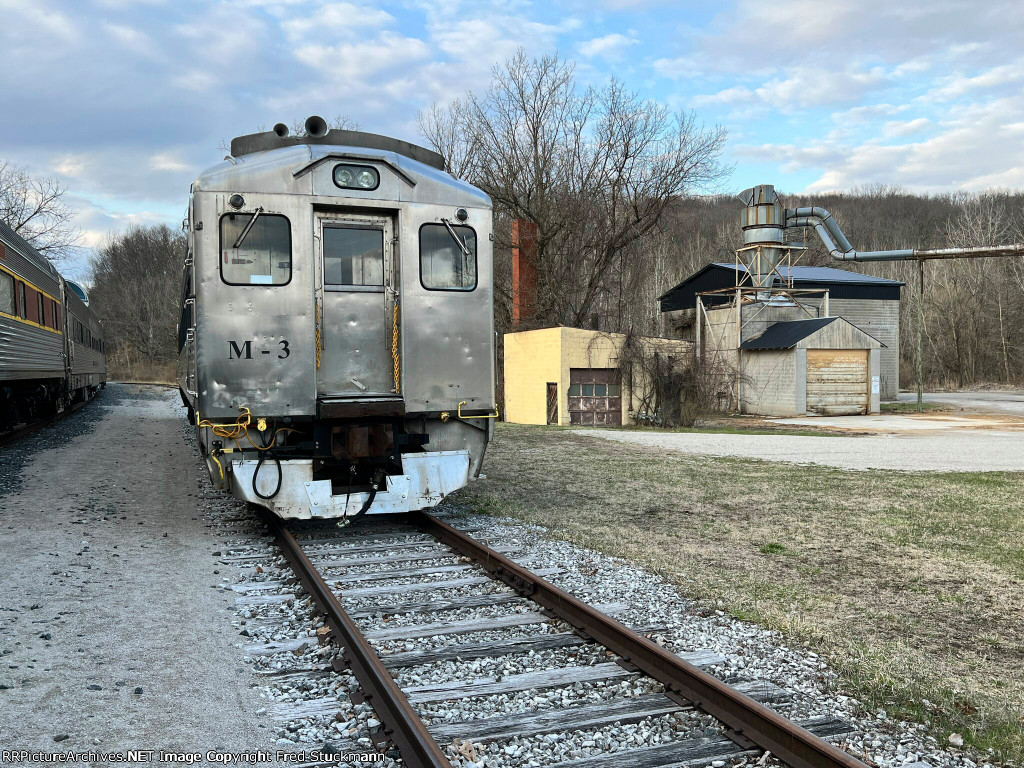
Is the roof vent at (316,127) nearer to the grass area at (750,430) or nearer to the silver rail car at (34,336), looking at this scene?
the silver rail car at (34,336)

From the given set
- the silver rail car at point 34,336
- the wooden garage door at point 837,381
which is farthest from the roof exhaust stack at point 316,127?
the wooden garage door at point 837,381

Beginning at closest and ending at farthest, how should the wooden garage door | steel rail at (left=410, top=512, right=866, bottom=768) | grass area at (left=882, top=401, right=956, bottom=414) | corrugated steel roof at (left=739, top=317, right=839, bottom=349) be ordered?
steel rail at (left=410, top=512, right=866, bottom=768) → corrugated steel roof at (left=739, top=317, right=839, bottom=349) → the wooden garage door → grass area at (left=882, top=401, right=956, bottom=414)

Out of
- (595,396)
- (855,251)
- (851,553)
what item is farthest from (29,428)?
(855,251)

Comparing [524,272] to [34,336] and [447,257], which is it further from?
[447,257]

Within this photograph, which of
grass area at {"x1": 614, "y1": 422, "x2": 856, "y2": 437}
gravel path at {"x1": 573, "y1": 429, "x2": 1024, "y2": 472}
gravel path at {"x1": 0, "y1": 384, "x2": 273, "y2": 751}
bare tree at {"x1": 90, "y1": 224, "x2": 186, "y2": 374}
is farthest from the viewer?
bare tree at {"x1": 90, "y1": 224, "x2": 186, "y2": 374}

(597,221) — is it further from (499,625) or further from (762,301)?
(499,625)

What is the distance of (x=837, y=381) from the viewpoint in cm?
2909

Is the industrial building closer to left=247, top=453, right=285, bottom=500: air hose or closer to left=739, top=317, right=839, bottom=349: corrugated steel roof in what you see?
left=739, top=317, right=839, bottom=349: corrugated steel roof

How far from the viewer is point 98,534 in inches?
294

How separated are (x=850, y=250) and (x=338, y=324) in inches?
1407

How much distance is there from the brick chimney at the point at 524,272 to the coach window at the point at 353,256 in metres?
30.5

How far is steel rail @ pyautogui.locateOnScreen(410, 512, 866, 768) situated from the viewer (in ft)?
9.91

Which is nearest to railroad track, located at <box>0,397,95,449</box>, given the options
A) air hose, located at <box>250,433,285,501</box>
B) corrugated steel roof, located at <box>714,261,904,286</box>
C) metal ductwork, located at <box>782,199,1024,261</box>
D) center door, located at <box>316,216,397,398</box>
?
air hose, located at <box>250,433,285,501</box>

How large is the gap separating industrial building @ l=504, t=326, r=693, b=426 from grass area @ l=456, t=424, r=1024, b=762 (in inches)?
511
